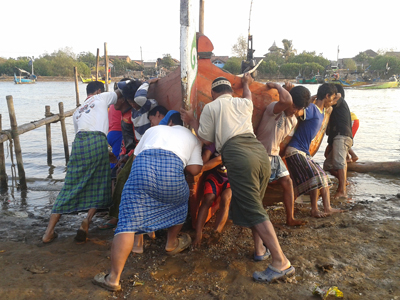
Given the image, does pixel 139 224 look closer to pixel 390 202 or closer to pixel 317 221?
pixel 317 221

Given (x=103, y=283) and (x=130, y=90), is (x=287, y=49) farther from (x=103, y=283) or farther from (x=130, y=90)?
(x=103, y=283)

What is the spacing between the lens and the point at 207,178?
3.76 m

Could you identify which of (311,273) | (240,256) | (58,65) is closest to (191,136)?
(240,256)

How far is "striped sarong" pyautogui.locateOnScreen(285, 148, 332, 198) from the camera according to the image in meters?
4.14

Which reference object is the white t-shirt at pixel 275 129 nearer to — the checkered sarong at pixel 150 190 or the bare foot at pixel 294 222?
the bare foot at pixel 294 222

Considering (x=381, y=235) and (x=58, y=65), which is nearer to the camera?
(x=381, y=235)

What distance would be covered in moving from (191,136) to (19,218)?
3235 mm

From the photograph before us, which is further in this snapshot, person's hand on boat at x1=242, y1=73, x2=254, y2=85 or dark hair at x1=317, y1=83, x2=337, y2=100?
dark hair at x1=317, y1=83, x2=337, y2=100

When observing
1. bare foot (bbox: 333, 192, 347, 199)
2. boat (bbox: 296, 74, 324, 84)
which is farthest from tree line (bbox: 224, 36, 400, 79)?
bare foot (bbox: 333, 192, 347, 199)

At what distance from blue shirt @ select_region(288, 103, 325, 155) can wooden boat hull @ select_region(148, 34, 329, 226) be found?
0.46 metres

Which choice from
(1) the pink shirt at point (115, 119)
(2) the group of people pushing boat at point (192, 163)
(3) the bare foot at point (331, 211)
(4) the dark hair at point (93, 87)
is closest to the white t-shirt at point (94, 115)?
(2) the group of people pushing boat at point (192, 163)

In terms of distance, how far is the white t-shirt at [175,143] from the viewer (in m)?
2.92

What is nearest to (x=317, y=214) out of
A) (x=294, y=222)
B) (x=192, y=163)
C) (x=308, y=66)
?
(x=294, y=222)

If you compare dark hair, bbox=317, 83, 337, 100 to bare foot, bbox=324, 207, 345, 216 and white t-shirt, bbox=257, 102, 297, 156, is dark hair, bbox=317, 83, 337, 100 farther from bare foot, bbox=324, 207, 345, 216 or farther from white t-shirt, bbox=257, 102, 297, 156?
bare foot, bbox=324, 207, 345, 216
